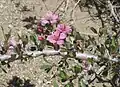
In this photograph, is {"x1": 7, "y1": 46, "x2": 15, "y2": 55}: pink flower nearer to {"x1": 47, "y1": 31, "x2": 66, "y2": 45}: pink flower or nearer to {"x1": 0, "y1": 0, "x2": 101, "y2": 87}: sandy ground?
{"x1": 47, "y1": 31, "x2": 66, "y2": 45}: pink flower

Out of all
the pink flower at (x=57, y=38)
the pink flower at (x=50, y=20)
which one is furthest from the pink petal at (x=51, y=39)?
the pink flower at (x=50, y=20)

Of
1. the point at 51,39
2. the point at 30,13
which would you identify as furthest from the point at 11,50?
the point at 30,13

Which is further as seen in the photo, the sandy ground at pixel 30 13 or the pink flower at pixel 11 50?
the sandy ground at pixel 30 13

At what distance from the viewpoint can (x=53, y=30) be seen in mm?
1306

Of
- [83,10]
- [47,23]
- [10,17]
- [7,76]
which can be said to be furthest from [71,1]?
[47,23]

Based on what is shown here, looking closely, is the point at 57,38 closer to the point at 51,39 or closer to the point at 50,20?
the point at 51,39

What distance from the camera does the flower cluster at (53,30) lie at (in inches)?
48.1

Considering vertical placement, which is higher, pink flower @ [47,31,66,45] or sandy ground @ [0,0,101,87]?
pink flower @ [47,31,66,45]

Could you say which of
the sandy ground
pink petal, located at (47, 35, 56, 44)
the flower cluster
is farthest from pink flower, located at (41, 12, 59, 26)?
the sandy ground

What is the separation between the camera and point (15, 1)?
3320 millimetres

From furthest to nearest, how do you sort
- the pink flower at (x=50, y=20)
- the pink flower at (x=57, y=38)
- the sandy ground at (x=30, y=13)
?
1. the sandy ground at (x=30, y=13)
2. the pink flower at (x=50, y=20)
3. the pink flower at (x=57, y=38)

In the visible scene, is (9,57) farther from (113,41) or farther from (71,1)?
(71,1)

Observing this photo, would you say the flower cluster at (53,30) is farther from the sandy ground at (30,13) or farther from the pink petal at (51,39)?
the sandy ground at (30,13)

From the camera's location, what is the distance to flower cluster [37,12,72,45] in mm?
1222
